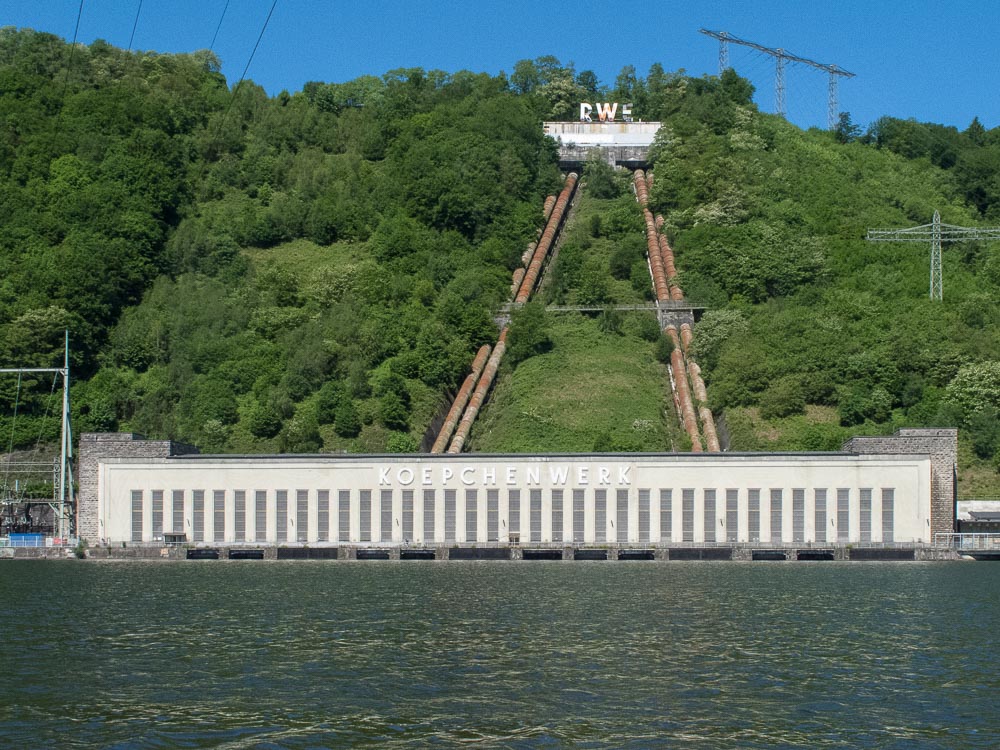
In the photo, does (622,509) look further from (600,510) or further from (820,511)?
(820,511)

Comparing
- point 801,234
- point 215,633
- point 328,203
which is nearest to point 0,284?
point 328,203

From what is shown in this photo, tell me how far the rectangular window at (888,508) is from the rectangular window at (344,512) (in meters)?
30.7

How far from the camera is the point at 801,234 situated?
5374 inches

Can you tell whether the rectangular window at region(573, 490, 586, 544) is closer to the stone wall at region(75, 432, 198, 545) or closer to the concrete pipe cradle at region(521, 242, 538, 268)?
the stone wall at region(75, 432, 198, 545)

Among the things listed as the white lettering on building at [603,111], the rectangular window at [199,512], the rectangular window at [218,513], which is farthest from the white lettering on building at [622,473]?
the white lettering on building at [603,111]

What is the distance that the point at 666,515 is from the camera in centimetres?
8619

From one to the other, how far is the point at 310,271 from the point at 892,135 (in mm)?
74055

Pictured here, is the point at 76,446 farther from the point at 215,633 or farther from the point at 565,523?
the point at 215,633

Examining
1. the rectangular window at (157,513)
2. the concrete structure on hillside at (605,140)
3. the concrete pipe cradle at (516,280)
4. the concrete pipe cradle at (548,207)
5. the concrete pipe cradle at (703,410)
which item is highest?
the concrete structure on hillside at (605,140)

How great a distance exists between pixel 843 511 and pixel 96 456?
145 ft

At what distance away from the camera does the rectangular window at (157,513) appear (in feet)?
292

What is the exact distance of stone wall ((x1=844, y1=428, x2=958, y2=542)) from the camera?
282ft

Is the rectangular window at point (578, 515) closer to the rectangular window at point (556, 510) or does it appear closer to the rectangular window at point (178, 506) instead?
the rectangular window at point (556, 510)

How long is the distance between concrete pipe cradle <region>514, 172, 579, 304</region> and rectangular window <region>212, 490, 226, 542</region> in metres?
48.7
